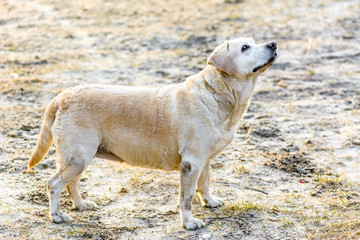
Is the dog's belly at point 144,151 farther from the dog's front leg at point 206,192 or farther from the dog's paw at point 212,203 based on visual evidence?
the dog's paw at point 212,203

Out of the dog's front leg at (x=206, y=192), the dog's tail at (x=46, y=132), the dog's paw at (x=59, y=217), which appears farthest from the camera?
the dog's front leg at (x=206, y=192)

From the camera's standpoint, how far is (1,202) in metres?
5.46

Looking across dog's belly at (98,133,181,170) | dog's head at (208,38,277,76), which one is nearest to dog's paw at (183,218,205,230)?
dog's belly at (98,133,181,170)

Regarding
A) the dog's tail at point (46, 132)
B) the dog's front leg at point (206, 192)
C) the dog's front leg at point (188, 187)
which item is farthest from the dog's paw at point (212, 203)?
the dog's tail at point (46, 132)

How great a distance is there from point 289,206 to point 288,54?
5.82m

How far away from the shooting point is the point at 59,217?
5.20m

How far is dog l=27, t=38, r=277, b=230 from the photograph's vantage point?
5082 mm

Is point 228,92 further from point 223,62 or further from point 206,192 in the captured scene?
point 206,192

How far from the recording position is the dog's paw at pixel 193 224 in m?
5.14

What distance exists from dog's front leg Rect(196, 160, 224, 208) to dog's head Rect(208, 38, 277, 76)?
3.91 feet

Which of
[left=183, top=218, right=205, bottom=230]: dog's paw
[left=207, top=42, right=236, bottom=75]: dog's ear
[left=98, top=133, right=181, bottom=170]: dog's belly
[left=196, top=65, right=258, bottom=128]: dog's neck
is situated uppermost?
[left=207, top=42, right=236, bottom=75]: dog's ear

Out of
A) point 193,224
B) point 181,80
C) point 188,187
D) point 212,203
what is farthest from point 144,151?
point 181,80

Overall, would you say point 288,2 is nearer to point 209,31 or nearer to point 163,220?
point 209,31

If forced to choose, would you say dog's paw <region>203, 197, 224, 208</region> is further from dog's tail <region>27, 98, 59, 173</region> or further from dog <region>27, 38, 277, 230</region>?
dog's tail <region>27, 98, 59, 173</region>
